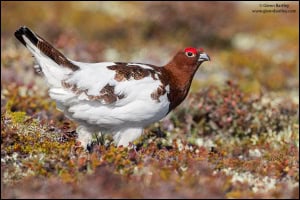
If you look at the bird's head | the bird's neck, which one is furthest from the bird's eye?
the bird's neck

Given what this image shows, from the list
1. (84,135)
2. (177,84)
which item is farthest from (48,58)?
(177,84)

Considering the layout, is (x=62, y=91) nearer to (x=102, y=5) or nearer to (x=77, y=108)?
(x=77, y=108)

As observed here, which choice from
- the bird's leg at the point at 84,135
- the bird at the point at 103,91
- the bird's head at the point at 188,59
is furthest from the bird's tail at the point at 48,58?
the bird's head at the point at 188,59

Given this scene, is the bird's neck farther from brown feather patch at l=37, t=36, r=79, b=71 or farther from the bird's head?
brown feather patch at l=37, t=36, r=79, b=71

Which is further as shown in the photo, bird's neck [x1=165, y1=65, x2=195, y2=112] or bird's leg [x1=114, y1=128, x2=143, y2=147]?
bird's neck [x1=165, y1=65, x2=195, y2=112]

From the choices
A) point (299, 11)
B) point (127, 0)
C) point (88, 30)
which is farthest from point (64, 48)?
point (299, 11)
